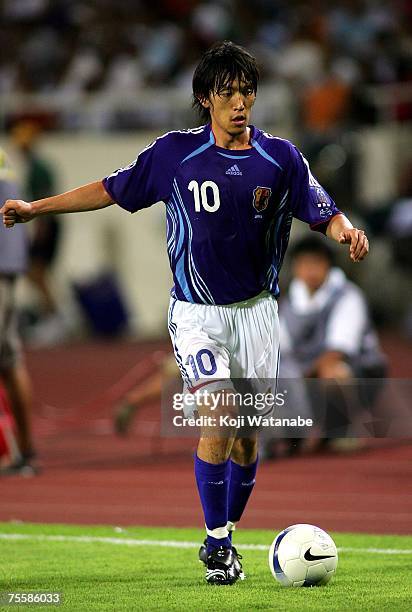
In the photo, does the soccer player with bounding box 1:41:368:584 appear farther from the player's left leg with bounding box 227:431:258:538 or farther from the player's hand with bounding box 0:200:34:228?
the player's left leg with bounding box 227:431:258:538

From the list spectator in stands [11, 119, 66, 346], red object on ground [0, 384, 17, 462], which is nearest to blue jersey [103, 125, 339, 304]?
red object on ground [0, 384, 17, 462]

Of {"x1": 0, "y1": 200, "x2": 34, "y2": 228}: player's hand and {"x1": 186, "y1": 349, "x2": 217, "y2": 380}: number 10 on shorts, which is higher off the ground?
{"x1": 0, "y1": 200, "x2": 34, "y2": 228}: player's hand

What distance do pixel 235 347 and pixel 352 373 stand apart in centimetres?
537

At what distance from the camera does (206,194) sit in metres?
6.57

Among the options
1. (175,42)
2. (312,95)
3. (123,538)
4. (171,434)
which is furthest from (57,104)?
(123,538)

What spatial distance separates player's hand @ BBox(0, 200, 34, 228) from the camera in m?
6.47

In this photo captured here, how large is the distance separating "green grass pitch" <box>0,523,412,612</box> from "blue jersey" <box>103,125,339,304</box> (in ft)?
4.44

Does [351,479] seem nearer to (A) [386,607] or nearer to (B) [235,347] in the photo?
(B) [235,347]

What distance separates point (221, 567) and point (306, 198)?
5.78ft

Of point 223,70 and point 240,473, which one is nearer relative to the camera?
point 223,70

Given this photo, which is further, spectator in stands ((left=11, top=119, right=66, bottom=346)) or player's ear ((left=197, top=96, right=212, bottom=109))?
spectator in stands ((left=11, top=119, right=66, bottom=346))

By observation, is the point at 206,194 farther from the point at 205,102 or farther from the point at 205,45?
the point at 205,45

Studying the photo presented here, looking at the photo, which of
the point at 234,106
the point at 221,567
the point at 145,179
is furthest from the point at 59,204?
the point at 221,567

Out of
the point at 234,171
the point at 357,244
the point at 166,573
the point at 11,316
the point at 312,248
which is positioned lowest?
→ the point at 166,573
